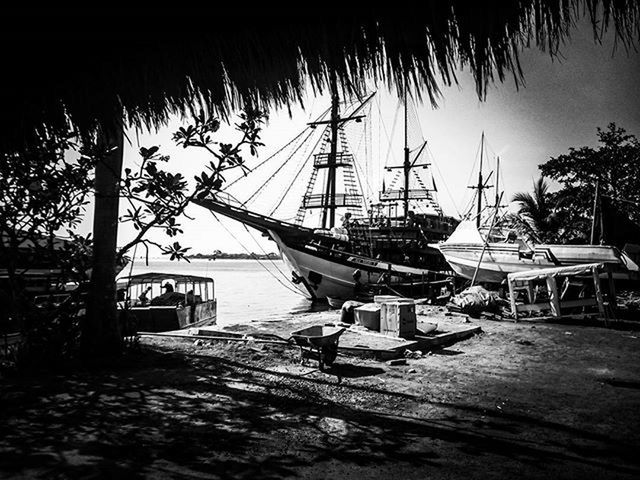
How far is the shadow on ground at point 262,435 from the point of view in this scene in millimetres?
3287

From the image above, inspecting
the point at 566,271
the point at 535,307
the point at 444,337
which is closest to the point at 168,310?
the point at 444,337

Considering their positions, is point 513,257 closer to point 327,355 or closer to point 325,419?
point 327,355

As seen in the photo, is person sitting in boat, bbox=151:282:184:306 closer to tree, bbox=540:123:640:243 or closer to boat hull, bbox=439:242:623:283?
boat hull, bbox=439:242:623:283

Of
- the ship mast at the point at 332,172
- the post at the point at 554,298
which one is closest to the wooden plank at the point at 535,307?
the post at the point at 554,298

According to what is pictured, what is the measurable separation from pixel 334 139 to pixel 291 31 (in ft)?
107

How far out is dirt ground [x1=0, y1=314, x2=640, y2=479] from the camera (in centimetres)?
332

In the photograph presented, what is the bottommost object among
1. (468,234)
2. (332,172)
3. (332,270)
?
(332,270)

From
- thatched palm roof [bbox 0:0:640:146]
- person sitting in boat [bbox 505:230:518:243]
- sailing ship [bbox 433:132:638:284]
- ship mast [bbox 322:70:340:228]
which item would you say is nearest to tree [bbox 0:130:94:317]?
thatched palm roof [bbox 0:0:640:146]

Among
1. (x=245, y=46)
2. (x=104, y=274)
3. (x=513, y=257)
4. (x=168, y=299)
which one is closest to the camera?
(x=245, y=46)

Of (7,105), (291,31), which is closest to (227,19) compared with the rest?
(291,31)

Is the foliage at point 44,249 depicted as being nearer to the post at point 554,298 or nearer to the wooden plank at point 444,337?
the wooden plank at point 444,337

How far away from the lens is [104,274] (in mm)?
7383

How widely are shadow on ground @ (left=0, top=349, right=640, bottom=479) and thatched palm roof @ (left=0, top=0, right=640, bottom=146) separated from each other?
3.03 metres

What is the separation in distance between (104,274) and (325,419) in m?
5.53
